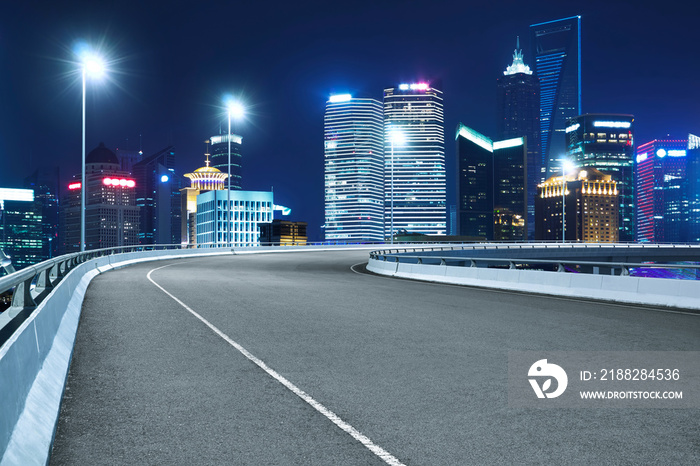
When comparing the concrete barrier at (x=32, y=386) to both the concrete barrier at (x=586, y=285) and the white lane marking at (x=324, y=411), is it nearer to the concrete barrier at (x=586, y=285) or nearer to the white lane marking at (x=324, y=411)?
the white lane marking at (x=324, y=411)

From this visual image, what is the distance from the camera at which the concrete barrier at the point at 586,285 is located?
607 inches

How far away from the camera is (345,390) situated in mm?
6793

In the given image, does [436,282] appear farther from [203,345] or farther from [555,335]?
[203,345]

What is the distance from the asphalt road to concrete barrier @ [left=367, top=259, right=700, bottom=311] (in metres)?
1.78

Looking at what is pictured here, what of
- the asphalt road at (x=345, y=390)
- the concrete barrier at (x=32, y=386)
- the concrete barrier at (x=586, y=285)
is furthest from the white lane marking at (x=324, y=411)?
the concrete barrier at (x=586, y=285)

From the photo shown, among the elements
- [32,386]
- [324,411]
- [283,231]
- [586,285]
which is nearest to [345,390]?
[324,411]

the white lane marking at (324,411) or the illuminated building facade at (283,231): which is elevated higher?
the illuminated building facade at (283,231)

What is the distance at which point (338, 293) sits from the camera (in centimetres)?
1827

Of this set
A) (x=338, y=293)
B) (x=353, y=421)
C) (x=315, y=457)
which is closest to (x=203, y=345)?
(x=353, y=421)

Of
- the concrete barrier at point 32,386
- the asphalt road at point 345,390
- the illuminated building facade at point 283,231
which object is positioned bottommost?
the asphalt road at point 345,390

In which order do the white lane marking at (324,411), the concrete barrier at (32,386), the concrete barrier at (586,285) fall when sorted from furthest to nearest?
the concrete barrier at (586,285) < the white lane marking at (324,411) < the concrete barrier at (32,386)

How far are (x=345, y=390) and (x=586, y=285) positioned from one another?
1331cm

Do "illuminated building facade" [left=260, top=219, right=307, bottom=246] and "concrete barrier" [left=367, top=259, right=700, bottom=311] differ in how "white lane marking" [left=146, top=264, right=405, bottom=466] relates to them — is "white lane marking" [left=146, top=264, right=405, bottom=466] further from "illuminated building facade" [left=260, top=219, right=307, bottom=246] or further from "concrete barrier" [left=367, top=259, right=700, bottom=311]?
"illuminated building facade" [left=260, top=219, right=307, bottom=246]

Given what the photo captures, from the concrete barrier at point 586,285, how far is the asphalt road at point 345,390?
5.84 feet
